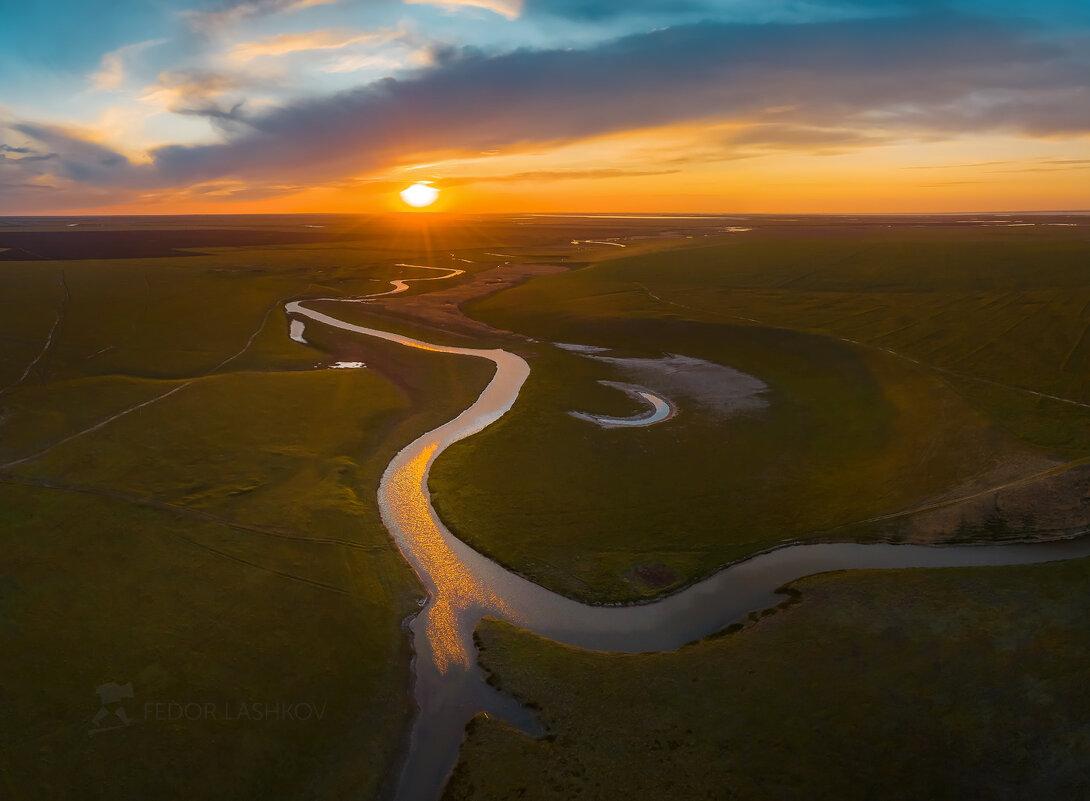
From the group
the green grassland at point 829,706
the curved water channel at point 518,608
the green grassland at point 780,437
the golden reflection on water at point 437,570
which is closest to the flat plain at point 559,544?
the green grassland at point 829,706

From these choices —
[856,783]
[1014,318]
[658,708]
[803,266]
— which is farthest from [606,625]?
[803,266]

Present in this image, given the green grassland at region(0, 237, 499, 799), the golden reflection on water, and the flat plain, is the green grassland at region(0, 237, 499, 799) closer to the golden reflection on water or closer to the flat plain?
the flat plain

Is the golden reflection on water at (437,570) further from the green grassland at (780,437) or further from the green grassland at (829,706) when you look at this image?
the green grassland at (829,706)

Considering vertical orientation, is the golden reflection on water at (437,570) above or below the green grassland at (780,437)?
below

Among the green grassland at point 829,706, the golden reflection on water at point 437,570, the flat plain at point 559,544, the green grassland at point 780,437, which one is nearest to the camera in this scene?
the green grassland at point 829,706

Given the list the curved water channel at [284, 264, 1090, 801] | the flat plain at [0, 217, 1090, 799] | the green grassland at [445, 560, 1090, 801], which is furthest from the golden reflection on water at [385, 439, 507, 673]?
the green grassland at [445, 560, 1090, 801]

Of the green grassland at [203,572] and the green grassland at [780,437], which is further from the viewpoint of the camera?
the green grassland at [780,437]

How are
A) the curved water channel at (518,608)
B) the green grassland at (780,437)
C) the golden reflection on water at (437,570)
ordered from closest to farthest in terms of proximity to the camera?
the curved water channel at (518,608) → the golden reflection on water at (437,570) → the green grassland at (780,437)
